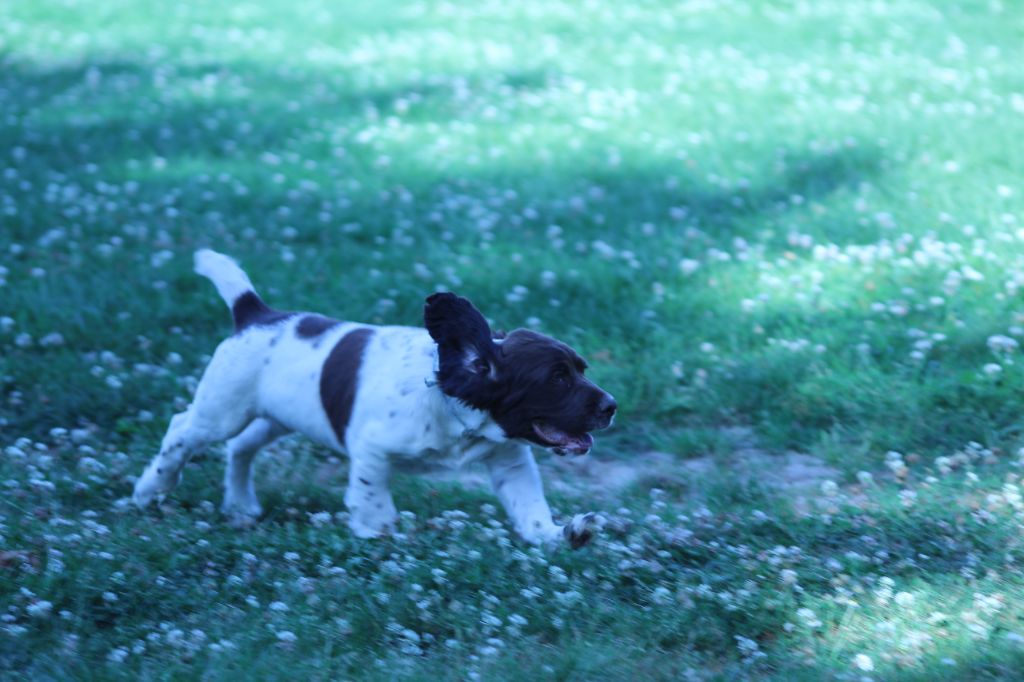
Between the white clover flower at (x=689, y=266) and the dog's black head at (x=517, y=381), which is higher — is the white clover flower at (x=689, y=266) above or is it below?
below

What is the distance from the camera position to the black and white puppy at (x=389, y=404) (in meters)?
→ 4.23

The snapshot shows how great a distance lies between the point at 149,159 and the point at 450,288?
4.07 meters

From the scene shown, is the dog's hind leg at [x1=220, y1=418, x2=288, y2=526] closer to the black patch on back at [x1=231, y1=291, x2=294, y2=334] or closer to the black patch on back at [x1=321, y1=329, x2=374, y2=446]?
the black patch on back at [x1=231, y1=291, x2=294, y2=334]

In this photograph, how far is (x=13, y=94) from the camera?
12.3 m

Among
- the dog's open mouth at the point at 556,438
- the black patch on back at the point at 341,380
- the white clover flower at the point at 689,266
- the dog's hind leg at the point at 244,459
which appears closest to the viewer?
the dog's open mouth at the point at 556,438

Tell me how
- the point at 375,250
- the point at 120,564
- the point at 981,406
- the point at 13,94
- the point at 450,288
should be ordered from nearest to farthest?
the point at 120,564, the point at 981,406, the point at 450,288, the point at 375,250, the point at 13,94

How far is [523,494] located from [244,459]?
131 cm

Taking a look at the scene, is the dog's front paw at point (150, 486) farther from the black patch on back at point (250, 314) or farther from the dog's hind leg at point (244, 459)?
the black patch on back at point (250, 314)

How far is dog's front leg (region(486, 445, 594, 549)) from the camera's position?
443cm

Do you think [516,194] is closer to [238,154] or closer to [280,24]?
[238,154]

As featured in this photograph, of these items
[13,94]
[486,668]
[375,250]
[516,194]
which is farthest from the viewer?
[13,94]

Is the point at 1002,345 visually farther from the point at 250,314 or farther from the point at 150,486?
the point at 150,486

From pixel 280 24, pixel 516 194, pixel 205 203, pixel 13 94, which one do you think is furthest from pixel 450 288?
pixel 280 24

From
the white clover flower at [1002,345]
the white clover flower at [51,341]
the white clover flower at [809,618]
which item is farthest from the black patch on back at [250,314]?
the white clover flower at [1002,345]
